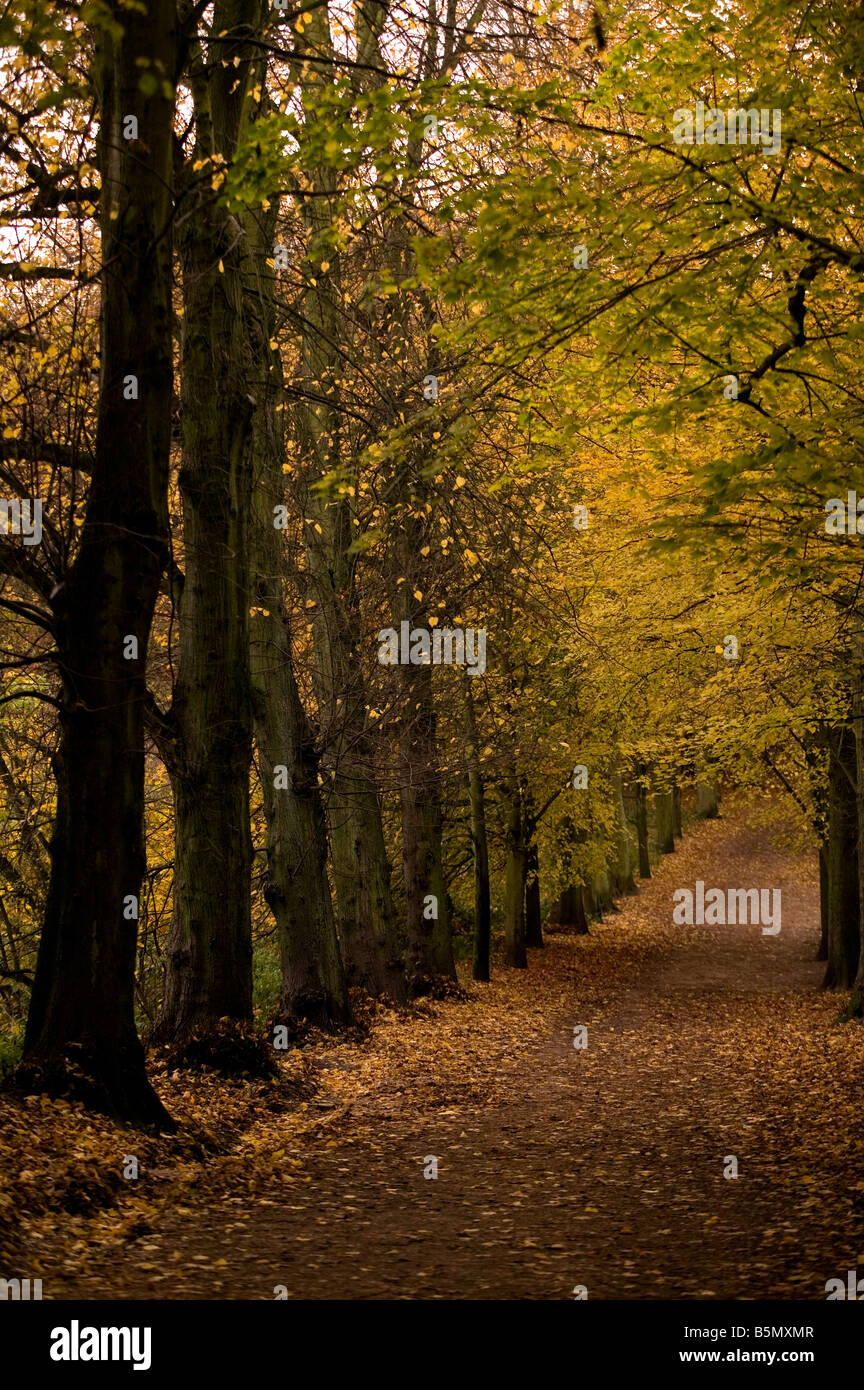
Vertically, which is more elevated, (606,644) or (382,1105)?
Result: (606,644)

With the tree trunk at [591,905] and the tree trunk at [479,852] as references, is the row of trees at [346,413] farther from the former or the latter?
the tree trunk at [591,905]

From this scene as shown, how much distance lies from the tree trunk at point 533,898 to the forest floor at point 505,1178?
8.08 metres

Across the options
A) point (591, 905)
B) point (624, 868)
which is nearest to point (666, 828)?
point (624, 868)

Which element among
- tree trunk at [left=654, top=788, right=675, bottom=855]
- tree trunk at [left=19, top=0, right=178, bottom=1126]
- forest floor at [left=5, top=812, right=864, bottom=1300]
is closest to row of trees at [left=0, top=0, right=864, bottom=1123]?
tree trunk at [left=19, top=0, right=178, bottom=1126]

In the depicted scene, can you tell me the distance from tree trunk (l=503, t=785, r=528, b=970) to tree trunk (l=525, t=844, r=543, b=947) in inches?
33.1

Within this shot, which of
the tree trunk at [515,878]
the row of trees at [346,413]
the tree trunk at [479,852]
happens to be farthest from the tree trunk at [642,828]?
the row of trees at [346,413]

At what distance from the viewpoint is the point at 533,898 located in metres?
26.2

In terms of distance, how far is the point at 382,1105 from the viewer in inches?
411

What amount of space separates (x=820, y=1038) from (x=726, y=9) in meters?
11.3

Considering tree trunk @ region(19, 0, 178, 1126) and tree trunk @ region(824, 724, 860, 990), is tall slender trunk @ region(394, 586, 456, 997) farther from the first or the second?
tree trunk @ region(19, 0, 178, 1126)

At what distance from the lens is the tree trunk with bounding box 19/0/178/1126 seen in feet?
22.9

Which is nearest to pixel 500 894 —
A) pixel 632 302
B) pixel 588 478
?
pixel 588 478

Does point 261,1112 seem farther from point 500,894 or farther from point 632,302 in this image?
point 500,894

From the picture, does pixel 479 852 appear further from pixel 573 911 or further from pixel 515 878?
pixel 573 911
